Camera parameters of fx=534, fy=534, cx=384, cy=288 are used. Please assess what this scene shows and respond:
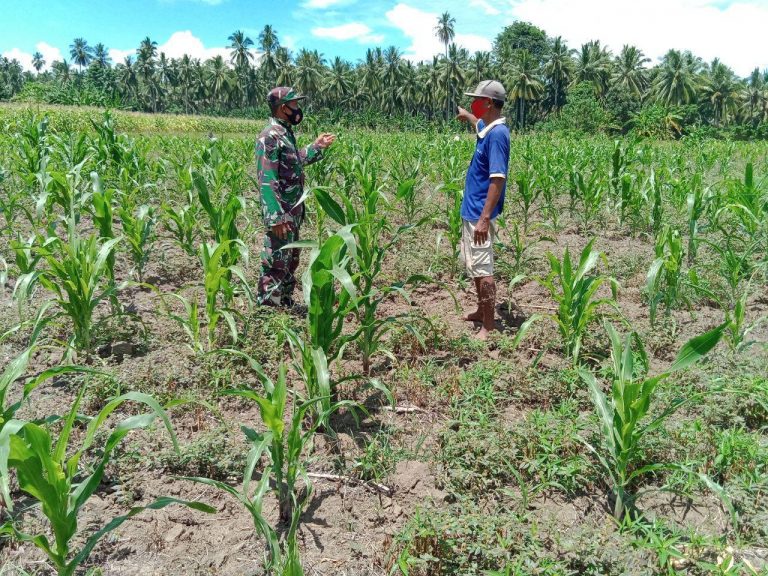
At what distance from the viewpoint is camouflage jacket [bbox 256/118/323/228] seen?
373 centimetres

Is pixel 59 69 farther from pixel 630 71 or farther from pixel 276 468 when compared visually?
pixel 276 468

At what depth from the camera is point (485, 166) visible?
356 cm

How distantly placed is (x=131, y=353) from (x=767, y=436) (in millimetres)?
3553

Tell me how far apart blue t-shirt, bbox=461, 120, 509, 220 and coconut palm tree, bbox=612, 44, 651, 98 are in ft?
191

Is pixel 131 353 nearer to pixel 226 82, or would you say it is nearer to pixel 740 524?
pixel 740 524

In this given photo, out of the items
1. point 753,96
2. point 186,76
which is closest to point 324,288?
point 753,96

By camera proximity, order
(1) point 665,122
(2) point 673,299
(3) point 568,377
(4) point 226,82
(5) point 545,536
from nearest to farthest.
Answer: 1. (5) point 545,536
2. (3) point 568,377
3. (2) point 673,299
4. (1) point 665,122
5. (4) point 226,82

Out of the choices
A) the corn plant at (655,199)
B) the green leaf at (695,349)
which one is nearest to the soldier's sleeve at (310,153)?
the green leaf at (695,349)

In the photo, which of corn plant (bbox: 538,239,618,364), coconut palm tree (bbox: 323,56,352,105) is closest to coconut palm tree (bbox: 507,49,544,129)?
coconut palm tree (bbox: 323,56,352,105)

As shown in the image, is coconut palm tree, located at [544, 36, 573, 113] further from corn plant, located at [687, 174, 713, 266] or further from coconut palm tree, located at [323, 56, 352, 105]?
corn plant, located at [687, 174, 713, 266]

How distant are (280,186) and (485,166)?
4.87 feet

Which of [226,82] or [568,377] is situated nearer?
[568,377]

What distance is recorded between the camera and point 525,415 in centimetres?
282

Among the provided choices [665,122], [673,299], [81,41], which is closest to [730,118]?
[665,122]
